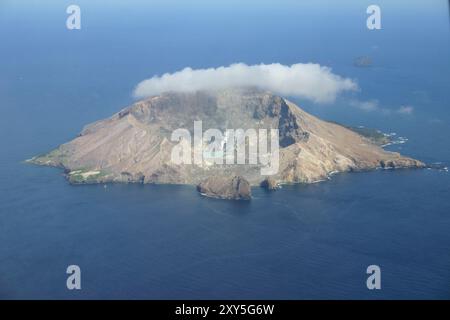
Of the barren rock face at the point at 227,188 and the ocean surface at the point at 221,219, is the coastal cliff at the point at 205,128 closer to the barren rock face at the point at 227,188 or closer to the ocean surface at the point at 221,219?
the barren rock face at the point at 227,188

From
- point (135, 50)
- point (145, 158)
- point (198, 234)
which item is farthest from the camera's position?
point (135, 50)

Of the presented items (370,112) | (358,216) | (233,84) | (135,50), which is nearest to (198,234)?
(358,216)

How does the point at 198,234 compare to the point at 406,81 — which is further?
the point at 406,81

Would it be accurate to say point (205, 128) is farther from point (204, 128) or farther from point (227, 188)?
point (227, 188)

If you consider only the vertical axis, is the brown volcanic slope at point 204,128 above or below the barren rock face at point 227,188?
above

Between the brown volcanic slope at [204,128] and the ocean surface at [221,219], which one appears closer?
the ocean surface at [221,219]

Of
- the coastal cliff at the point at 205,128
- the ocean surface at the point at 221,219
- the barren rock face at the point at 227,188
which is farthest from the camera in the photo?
the coastal cliff at the point at 205,128

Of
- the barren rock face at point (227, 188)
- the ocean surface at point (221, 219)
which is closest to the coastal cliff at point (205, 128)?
the barren rock face at point (227, 188)

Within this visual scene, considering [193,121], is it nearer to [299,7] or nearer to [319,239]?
[319,239]
